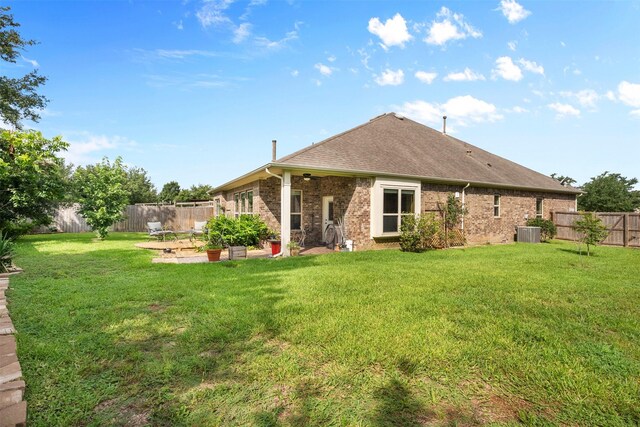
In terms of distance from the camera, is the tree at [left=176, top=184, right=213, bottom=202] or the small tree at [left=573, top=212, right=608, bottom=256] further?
the tree at [left=176, top=184, right=213, bottom=202]

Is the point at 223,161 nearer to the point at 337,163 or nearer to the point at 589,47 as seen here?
the point at 337,163

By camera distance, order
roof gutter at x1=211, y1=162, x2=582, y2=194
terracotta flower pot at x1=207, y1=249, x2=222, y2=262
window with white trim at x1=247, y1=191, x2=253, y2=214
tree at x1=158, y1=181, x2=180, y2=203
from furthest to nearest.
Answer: tree at x1=158, y1=181, x2=180, y2=203 → window with white trim at x1=247, y1=191, x2=253, y2=214 → roof gutter at x1=211, y1=162, x2=582, y2=194 → terracotta flower pot at x1=207, y1=249, x2=222, y2=262

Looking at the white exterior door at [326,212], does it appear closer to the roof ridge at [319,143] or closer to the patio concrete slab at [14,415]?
the roof ridge at [319,143]

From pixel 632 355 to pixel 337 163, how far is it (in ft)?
28.6

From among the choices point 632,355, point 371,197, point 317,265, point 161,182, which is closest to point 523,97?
point 371,197

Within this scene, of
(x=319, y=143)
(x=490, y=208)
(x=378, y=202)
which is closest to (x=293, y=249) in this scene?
(x=378, y=202)

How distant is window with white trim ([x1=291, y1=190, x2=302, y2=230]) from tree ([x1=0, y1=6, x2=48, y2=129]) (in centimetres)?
1829

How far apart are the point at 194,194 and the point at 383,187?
103 ft

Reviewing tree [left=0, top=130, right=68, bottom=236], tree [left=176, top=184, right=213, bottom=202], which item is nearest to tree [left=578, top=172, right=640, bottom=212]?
tree [left=176, top=184, right=213, bottom=202]

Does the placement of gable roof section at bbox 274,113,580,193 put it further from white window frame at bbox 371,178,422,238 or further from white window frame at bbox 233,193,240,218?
white window frame at bbox 233,193,240,218

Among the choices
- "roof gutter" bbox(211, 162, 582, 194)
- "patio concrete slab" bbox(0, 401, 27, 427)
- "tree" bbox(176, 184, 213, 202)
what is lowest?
"patio concrete slab" bbox(0, 401, 27, 427)

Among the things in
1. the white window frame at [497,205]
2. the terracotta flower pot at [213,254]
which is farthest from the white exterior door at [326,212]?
the white window frame at [497,205]

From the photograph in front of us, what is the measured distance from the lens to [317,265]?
8625mm

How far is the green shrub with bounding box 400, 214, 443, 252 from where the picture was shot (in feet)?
37.7
